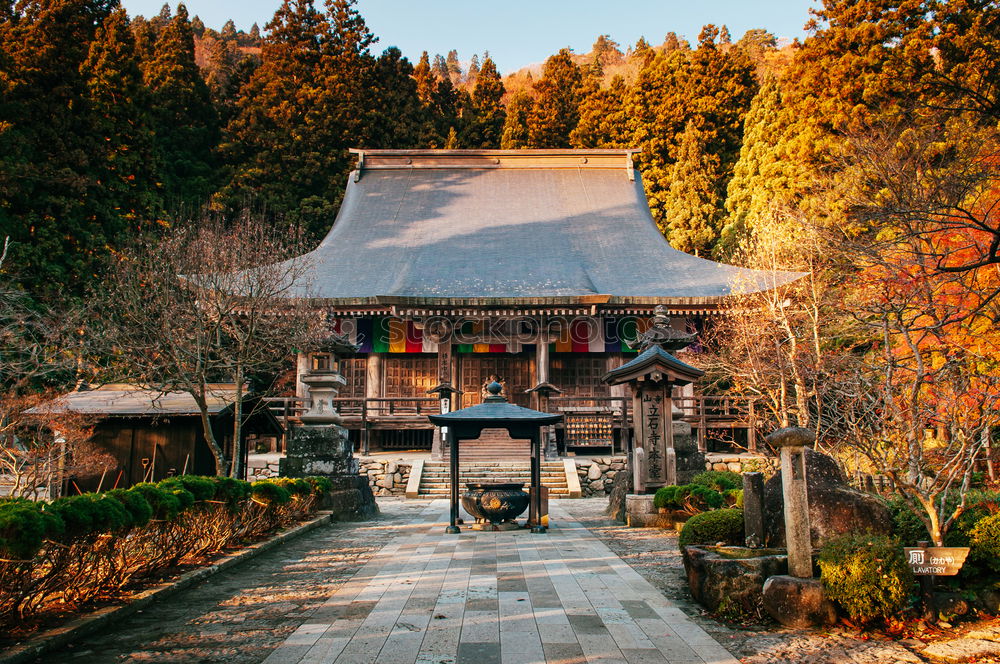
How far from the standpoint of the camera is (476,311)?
19.0m

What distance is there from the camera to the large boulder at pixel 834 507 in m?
5.46

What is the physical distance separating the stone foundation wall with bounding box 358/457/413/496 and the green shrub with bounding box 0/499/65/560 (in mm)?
12731

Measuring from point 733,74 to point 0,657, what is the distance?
108 ft

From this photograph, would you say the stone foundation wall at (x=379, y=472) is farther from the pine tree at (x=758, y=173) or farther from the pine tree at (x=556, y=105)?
the pine tree at (x=556, y=105)

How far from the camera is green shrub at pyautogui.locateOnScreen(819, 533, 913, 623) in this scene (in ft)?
15.7

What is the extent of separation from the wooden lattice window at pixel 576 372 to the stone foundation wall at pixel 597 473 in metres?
3.91

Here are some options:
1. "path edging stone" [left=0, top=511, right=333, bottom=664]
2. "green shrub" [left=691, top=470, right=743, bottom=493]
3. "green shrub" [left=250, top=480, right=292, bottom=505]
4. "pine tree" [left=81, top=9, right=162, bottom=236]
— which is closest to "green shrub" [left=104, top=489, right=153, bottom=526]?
"path edging stone" [left=0, top=511, right=333, bottom=664]

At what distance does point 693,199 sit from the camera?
27.5m

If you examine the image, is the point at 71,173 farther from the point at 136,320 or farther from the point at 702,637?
the point at 702,637

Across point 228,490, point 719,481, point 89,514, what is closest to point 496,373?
point 719,481

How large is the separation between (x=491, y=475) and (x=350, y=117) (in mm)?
21435

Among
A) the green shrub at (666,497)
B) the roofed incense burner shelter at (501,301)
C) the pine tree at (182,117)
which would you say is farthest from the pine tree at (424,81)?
the green shrub at (666,497)

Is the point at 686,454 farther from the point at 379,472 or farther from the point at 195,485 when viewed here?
the point at 195,485

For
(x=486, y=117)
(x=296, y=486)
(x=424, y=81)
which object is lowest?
(x=296, y=486)
